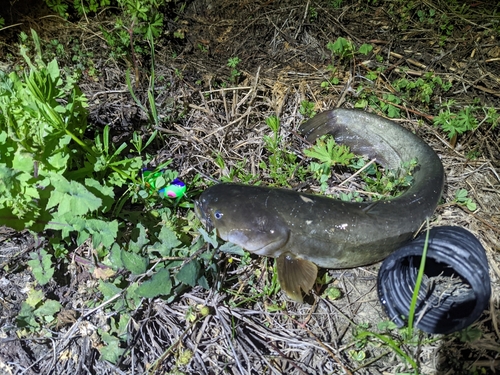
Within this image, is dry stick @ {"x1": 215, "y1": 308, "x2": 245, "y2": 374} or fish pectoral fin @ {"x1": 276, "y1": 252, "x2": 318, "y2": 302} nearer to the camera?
dry stick @ {"x1": 215, "y1": 308, "x2": 245, "y2": 374}

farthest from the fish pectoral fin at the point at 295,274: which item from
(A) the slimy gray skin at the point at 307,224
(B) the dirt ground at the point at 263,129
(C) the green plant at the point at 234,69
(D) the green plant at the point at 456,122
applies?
(C) the green plant at the point at 234,69

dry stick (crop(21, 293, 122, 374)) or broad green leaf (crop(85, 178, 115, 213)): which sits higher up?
broad green leaf (crop(85, 178, 115, 213))

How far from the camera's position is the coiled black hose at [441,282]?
Result: 201 cm

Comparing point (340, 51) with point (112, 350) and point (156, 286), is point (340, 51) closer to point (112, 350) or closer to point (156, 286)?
point (156, 286)

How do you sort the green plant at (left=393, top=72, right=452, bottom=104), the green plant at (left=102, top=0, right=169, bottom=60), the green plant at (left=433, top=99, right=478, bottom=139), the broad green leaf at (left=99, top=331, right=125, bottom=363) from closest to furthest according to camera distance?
the broad green leaf at (left=99, top=331, right=125, bottom=363) → the green plant at (left=433, top=99, right=478, bottom=139) → the green plant at (left=102, top=0, right=169, bottom=60) → the green plant at (left=393, top=72, right=452, bottom=104)

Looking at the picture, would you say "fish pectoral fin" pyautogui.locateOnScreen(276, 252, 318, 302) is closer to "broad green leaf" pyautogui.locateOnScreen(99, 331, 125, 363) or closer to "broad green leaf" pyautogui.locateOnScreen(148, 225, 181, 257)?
"broad green leaf" pyautogui.locateOnScreen(148, 225, 181, 257)

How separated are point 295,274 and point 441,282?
876 millimetres

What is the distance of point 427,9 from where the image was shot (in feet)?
13.7

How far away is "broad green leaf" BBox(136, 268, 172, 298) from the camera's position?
212cm

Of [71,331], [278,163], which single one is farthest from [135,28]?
[71,331]

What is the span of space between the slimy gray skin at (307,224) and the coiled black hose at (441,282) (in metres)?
0.18

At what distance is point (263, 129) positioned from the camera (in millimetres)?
3291

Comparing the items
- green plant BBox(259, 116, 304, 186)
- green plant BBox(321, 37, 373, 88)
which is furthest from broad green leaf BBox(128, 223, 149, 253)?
green plant BBox(321, 37, 373, 88)

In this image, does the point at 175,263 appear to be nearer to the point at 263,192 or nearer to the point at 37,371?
the point at 263,192
